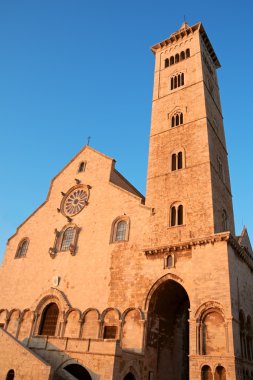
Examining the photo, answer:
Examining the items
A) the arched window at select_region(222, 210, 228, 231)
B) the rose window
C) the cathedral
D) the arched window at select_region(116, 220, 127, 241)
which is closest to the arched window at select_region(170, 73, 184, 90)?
the cathedral

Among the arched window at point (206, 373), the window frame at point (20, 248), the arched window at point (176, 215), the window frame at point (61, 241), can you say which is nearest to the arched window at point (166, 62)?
the arched window at point (176, 215)

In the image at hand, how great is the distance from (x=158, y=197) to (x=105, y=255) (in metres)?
5.56

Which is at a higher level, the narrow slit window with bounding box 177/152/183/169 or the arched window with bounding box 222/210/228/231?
the narrow slit window with bounding box 177/152/183/169

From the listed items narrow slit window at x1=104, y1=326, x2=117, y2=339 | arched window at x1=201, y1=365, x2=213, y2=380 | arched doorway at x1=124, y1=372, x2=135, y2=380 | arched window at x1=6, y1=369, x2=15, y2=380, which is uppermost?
narrow slit window at x1=104, y1=326, x2=117, y2=339

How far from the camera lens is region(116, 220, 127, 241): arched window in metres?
23.5

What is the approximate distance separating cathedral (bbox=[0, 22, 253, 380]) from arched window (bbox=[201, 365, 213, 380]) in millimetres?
44

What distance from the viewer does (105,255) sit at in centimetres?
2338

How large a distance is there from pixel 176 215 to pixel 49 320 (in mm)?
12010

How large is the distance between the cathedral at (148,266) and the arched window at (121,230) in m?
0.09

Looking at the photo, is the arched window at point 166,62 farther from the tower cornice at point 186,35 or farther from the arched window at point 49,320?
the arched window at point 49,320

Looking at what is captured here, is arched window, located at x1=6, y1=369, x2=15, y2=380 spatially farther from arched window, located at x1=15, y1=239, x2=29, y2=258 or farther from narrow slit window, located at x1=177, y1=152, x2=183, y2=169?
narrow slit window, located at x1=177, y1=152, x2=183, y2=169

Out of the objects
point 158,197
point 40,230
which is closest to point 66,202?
point 40,230

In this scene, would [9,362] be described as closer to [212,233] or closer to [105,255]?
[105,255]

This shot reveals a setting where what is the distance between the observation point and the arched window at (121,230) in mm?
23547
